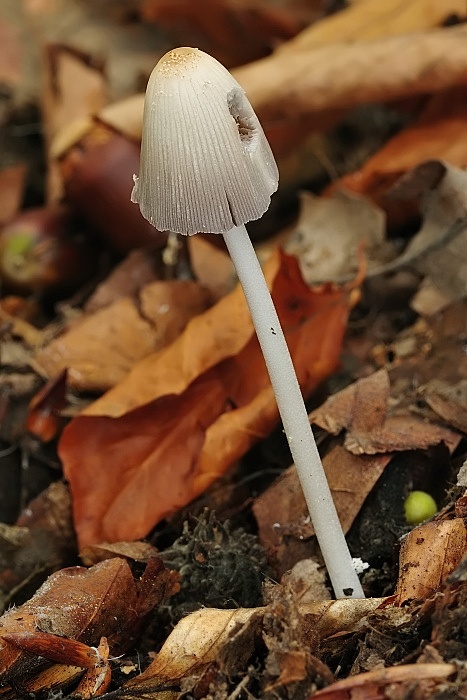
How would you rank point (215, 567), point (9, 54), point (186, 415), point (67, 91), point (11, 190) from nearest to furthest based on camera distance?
point (215, 567), point (186, 415), point (11, 190), point (67, 91), point (9, 54)

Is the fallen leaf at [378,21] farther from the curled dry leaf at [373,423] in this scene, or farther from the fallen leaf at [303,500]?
the fallen leaf at [303,500]

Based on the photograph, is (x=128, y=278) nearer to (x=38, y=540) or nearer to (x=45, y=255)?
(x=45, y=255)

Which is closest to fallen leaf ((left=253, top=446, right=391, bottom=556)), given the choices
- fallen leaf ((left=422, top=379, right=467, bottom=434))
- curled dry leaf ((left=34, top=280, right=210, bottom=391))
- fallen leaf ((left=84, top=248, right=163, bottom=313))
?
fallen leaf ((left=422, top=379, right=467, bottom=434))

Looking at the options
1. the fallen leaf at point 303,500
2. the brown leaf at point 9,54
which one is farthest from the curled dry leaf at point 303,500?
the brown leaf at point 9,54

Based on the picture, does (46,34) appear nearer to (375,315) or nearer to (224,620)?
(375,315)

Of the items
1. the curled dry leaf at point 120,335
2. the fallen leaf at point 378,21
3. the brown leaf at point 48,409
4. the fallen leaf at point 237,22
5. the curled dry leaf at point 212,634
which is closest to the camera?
the curled dry leaf at point 212,634

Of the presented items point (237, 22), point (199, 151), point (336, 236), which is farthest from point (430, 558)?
point (237, 22)
